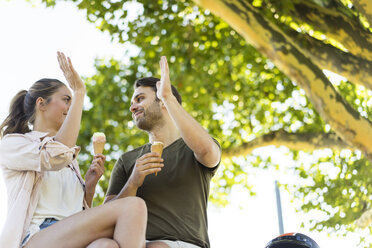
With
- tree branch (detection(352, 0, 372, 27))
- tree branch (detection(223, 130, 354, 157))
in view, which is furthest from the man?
A: tree branch (detection(223, 130, 354, 157))

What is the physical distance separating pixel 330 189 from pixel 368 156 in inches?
180

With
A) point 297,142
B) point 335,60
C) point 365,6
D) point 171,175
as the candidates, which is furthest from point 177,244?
point 297,142

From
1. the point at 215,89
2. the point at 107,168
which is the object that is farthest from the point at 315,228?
the point at 107,168

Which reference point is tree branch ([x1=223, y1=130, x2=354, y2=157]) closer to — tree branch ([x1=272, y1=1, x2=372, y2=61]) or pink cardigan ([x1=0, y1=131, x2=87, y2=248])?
tree branch ([x1=272, y1=1, x2=372, y2=61])

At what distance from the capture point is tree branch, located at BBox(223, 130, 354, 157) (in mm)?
9172

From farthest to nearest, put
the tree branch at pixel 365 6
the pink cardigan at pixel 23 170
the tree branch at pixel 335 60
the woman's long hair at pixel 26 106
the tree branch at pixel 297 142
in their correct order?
1. the tree branch at pixel 297 142
2. the tree branch at pixel 335 60
3. the tree branch at pixel 365 6
4. the woman's long hair at pixel 26 106
5. the pink cardigan at pixel 23 170

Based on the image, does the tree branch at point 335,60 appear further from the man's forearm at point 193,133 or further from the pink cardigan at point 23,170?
the pink cardigan at point 23,170

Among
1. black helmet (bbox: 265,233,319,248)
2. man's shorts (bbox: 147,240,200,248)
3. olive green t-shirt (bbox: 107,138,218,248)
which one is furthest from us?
black helmet (bbox: 265,233,319,248)

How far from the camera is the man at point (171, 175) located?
3.06 meters

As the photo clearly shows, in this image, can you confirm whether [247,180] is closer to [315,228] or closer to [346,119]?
[315,228]

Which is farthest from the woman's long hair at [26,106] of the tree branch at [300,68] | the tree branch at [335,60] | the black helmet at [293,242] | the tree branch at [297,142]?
the tree branch at [297,142]

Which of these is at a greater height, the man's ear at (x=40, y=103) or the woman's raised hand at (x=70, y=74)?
the woman's raised hand at (x=70, y=74)

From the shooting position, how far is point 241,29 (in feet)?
20.9

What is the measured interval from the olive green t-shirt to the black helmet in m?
0.62
